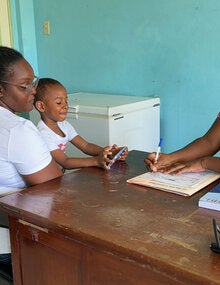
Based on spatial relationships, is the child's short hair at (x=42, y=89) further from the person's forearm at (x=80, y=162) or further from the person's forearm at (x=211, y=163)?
the person's forearm at (x=211, y=163)

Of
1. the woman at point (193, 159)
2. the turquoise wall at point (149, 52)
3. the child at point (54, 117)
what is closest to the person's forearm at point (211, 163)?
the woman at point (193, 159)

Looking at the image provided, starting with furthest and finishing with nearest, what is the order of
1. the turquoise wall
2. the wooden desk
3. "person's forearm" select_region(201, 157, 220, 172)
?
the turquoise wall
"person's forearm" select_region(201, 157, 220, 172)
the wooden desk

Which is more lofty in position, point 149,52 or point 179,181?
point 149,52

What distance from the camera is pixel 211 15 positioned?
7.62 feet

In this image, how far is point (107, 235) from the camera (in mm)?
899

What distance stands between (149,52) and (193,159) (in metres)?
1.32

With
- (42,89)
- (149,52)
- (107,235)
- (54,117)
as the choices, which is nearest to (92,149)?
(54,117)

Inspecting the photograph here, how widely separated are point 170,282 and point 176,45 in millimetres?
1965

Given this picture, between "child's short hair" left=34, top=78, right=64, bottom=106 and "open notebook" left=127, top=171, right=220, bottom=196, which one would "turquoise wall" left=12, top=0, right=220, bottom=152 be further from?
"open notebook" left=127, top=171, right=220, bottom=196

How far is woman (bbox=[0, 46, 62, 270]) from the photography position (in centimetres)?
125

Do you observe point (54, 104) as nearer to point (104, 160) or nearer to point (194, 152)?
point (104, 160)

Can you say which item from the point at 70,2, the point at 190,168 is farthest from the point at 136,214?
the point at 70,2

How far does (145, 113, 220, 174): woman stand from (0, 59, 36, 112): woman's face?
530mm

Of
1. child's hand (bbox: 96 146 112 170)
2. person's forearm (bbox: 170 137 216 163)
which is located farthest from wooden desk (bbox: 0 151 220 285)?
person's forearm (bbox: 170 137 216 163)
